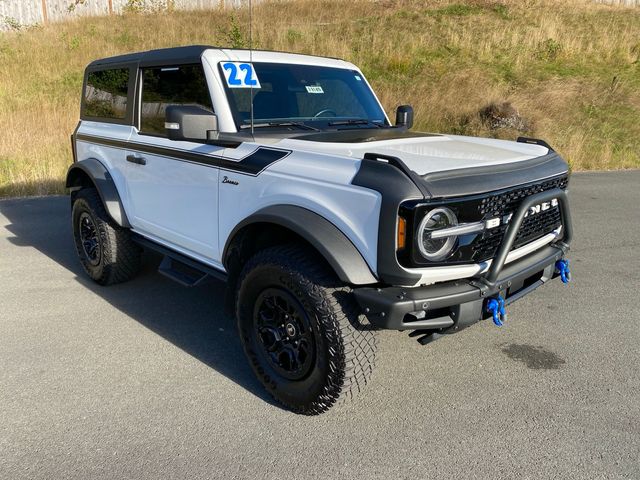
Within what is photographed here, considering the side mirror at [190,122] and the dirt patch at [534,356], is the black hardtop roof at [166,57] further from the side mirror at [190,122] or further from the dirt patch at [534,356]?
the dirt patch at [534,356]

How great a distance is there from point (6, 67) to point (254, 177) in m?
17.8

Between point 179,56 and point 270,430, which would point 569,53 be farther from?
point 270,430

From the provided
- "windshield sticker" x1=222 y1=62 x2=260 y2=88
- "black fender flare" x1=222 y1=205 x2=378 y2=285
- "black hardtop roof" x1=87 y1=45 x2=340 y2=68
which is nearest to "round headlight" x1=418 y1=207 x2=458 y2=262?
"black fender flare" x1=222 y1=205 x2=378 y2=285

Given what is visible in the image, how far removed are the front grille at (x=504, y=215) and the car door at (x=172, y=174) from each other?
62.5 inches

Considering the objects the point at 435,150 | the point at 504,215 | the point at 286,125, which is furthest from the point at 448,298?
the point at 286,125

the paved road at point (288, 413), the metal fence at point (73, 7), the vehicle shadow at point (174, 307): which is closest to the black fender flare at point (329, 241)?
the paved road at point (288, 413)

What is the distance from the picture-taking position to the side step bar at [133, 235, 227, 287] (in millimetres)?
3492

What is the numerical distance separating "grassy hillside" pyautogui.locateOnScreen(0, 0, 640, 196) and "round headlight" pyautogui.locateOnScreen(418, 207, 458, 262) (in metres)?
8.45

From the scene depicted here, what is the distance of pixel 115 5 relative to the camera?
23516 mm

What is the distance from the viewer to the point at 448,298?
2379mm

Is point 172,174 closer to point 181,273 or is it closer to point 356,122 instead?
point 181,273

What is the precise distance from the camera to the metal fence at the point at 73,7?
2256cm

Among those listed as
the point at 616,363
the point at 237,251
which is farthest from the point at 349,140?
the point at 616,363

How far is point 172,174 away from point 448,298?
212 cm
